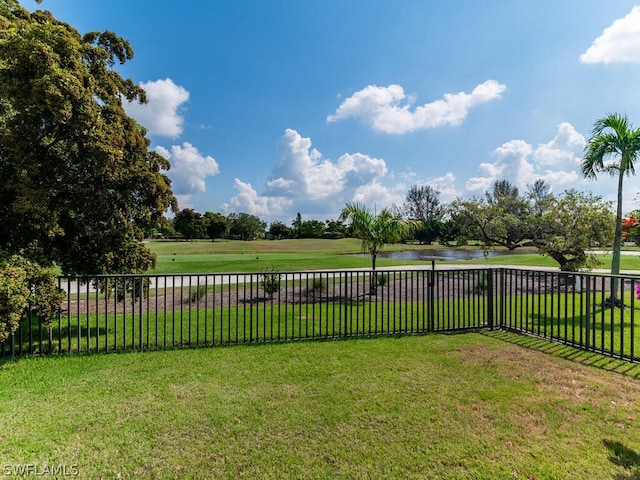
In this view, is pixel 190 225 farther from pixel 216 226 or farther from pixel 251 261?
pixel 251 261

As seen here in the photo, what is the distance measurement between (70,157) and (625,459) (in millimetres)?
7469

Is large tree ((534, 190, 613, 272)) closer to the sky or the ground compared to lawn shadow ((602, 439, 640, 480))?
closer to the sky

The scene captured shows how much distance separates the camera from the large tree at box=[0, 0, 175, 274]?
13.6ft

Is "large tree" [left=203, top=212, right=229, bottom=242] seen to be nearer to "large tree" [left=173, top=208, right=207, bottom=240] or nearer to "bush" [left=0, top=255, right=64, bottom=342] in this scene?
"large tree" [left=173, top=208, right=207, bottom=240]

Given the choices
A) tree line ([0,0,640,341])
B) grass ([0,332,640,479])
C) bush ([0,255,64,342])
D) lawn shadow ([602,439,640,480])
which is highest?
tree line ([0,0,640,341])

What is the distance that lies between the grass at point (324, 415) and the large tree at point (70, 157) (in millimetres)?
2129

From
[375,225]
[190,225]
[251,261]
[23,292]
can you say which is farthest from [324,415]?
[190,225]

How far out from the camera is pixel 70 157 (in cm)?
511

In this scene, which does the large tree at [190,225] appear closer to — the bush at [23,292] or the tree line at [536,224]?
the tree line at [536,224]

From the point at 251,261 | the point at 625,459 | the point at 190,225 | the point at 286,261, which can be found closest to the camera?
the point at 625,459

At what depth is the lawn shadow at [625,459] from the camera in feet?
7.66

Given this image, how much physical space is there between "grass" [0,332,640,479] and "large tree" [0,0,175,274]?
6.99ft

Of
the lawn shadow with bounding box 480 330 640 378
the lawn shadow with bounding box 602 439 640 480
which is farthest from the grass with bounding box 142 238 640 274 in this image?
the lawn shadow with bounding box 602 439 640 480

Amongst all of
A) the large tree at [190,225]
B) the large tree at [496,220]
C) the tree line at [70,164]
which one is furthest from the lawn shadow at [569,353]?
the large tree at [190,225]
